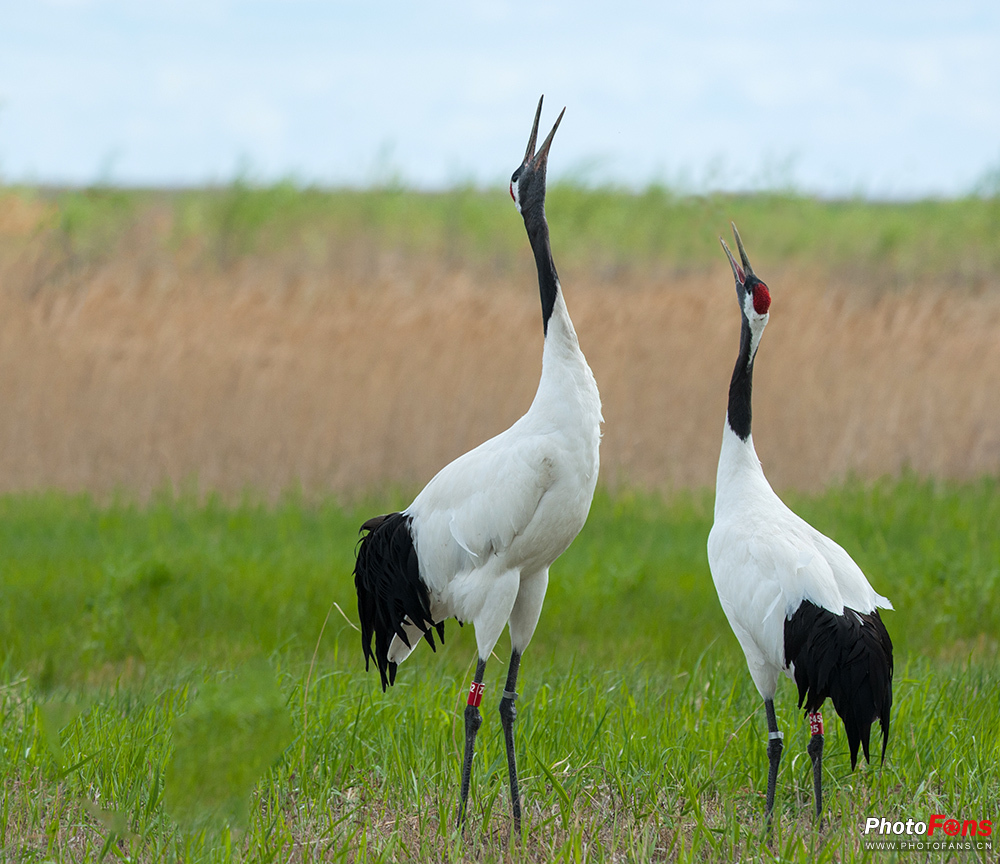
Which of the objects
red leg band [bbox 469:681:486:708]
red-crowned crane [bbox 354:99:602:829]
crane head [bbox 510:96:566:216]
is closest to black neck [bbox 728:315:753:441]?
red-crowned crane [bbox 354:99:602:829]

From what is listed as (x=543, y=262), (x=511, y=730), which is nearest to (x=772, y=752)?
(x=511, y=730)

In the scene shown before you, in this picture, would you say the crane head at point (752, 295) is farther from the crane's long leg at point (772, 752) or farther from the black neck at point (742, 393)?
the crane's long leg at point (772, 752)

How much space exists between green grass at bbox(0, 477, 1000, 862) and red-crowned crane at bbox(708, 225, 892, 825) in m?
0.40

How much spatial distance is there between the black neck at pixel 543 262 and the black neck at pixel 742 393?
760 millimetres

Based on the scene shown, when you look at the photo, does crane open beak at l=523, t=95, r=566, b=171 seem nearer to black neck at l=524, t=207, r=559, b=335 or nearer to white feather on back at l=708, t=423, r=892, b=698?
black neck at l=524, t=207, r=559, b=335

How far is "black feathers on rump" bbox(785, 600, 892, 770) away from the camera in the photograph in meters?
3.32

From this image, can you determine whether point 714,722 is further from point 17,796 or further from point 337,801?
point 17,796

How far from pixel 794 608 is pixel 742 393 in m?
0.87

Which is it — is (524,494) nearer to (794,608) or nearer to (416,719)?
(794,608)

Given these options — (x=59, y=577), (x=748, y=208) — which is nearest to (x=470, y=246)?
(x=748, y=208)

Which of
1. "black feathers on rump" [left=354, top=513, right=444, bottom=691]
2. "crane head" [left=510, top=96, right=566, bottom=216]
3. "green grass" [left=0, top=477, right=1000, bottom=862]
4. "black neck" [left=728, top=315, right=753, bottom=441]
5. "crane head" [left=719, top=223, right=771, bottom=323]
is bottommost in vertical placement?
"green grass" [left=0, top=477, right=1000, bottom=862]

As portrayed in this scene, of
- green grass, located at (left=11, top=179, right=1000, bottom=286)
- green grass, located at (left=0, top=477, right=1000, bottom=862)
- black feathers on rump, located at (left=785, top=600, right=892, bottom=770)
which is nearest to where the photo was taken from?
black feathers on rump, located at (left=785, top=600, right=892, bottom=770)

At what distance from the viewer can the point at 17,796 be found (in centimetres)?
377

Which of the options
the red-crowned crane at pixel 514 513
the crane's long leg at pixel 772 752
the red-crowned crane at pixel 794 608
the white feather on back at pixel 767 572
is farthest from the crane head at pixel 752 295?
the crane's long leg at pixel 772 752
